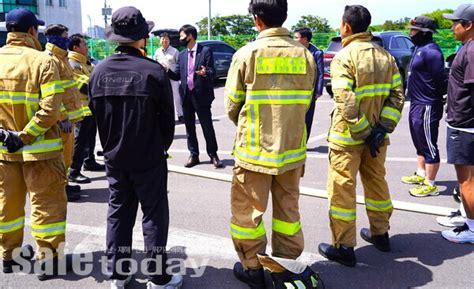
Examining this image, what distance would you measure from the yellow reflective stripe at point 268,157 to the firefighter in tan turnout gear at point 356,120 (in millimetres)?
537

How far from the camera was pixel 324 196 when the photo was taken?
546 cm

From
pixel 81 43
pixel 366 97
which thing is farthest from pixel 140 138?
pixel 81 43

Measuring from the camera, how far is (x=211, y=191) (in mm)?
5758

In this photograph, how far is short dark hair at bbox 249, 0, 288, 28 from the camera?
317 centimetres

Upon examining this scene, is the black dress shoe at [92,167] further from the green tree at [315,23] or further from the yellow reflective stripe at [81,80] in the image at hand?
the green tree at [315,23]

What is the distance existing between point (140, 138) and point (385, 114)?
1997 mm

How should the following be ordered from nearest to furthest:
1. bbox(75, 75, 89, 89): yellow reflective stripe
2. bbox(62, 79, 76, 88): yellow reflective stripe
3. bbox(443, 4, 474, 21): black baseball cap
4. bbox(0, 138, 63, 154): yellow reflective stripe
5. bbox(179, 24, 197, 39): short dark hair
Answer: bbox(0, 138, 63, 154): yellow reflective stripe → bbox(443, 4, 474, 21): black baseball cap → bbox(62, 79, 76, 88): yellow reflective stripe → bbox(75, 75, 89, 89): yellow reflective stripe → bbox(179, 24, 197, 39): short dark hair

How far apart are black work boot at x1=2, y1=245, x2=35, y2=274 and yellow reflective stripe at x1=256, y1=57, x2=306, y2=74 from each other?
2.52 metres

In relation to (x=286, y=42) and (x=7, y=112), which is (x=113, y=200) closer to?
(x=7, y=112)

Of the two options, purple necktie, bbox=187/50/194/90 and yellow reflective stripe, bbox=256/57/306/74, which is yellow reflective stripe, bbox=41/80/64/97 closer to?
yellow reflective stripe, bbox=256/57/306/74

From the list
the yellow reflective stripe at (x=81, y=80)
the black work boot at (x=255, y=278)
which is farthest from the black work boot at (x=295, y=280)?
the yellow reflective stripe at (x=81, y=80)

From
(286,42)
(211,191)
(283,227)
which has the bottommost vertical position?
(211,191)

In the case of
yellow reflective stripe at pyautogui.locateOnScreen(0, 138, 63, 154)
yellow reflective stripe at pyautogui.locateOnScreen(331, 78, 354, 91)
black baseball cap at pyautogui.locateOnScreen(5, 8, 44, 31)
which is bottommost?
yellow reflective stripe at pyautogui.locateOnScreen(0, 138, 63, 154)

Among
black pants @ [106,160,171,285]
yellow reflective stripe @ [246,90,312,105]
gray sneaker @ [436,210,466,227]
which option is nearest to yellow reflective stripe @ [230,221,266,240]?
black pants @ [106,160,171,285]
